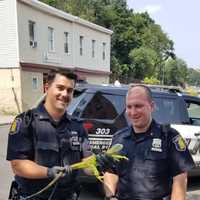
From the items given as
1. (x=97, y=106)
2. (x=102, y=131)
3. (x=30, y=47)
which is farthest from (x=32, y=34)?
(x=102, y=131)

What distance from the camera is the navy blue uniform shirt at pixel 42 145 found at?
99.9 inches

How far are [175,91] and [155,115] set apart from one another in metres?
0.61

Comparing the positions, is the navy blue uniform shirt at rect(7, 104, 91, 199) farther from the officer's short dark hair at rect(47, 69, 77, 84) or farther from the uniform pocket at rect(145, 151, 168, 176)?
the uniform pocket at rect(145, 151, 168, 176)

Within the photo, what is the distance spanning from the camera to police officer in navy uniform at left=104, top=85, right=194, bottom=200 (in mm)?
2580

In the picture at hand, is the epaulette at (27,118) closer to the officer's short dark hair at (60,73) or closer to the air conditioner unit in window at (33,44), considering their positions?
the officer's short dark hair at (60,73)

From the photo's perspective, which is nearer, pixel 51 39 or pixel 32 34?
pixel 32 34

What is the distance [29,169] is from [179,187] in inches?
36.8

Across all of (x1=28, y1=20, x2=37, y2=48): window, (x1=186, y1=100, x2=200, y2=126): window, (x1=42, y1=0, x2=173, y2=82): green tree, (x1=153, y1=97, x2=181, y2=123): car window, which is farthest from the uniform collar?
(x1=42, y1=0, x2=173, y2=82): green tree

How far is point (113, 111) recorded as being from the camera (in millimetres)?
6070

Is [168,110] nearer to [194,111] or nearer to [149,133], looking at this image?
[194,111]

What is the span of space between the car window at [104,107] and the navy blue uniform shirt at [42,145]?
3.23 meters

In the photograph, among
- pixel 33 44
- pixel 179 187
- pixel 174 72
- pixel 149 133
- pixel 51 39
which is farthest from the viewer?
pixel 174 72

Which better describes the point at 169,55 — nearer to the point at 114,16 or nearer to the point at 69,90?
the point at 114,16

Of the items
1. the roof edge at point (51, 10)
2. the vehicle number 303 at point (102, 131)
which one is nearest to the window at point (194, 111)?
the vehicle number 303 at point (102, 131)
